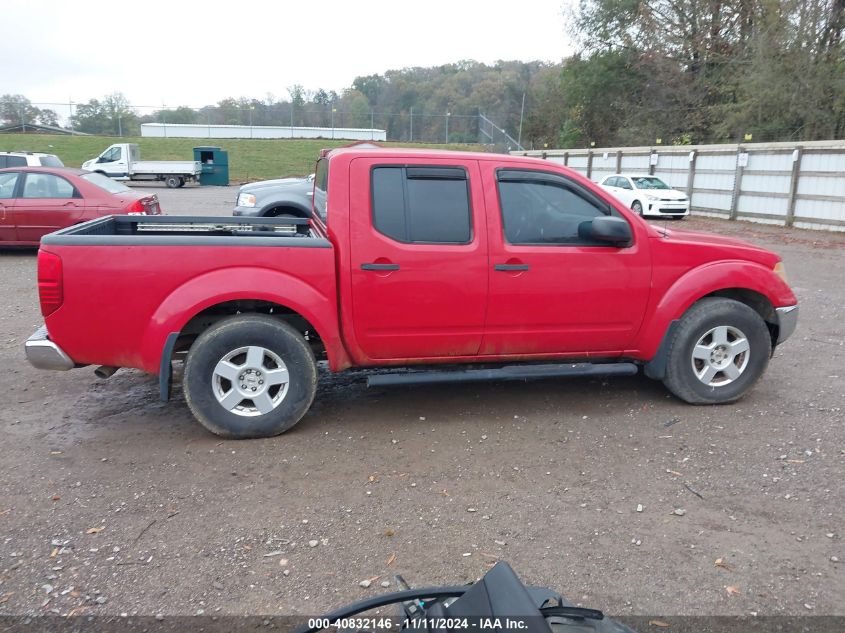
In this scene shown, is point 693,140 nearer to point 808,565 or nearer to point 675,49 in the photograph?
point 675,49

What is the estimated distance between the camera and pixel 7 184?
11.5 m

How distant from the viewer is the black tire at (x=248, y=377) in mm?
4484

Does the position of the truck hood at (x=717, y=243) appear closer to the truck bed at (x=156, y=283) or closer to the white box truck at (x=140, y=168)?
the truck bed at (x=156, y=283)

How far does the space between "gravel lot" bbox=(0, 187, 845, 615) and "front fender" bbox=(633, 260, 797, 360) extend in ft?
1.79

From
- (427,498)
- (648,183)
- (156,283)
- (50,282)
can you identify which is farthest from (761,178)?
(50,282)

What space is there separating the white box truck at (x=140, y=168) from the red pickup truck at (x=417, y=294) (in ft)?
105

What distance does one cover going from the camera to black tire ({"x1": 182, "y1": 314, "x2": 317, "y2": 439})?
4.48 m

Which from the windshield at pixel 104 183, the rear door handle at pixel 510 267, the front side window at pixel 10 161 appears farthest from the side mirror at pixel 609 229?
the front side window at pixel 10 161

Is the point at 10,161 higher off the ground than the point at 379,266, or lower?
higher

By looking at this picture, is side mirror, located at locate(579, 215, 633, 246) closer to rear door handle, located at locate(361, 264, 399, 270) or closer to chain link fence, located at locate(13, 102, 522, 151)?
rear door handle, located at locate(361, 264, 399, 270)

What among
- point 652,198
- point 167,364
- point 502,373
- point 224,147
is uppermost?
point 224,147

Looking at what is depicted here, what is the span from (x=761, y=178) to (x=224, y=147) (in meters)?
39.5

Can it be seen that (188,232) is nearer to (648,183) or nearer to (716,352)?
(716,352)

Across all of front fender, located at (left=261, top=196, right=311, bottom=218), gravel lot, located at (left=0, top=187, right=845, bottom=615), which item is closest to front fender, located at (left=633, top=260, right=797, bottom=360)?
gravel lot, located at (left=0, top=187, right=845, bottom=615)
